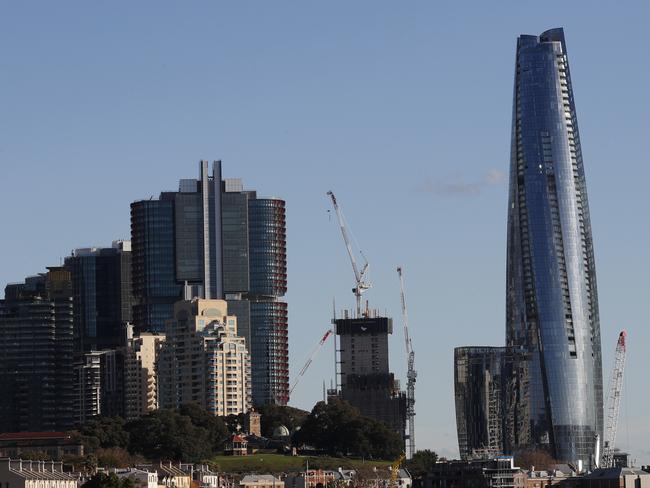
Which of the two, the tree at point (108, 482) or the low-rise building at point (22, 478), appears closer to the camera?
the low-rise building at point (22, 478)

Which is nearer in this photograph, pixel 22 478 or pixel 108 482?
pixel 22 478

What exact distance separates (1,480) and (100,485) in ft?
39.6

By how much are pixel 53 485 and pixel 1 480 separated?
35.8ft

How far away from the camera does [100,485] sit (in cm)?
19400

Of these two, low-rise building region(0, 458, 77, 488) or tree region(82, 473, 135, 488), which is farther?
tree region(82, 473, 135, 488)

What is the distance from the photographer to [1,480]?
184 meters

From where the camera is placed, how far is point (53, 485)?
195 metres

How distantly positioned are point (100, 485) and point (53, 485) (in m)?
4.22
